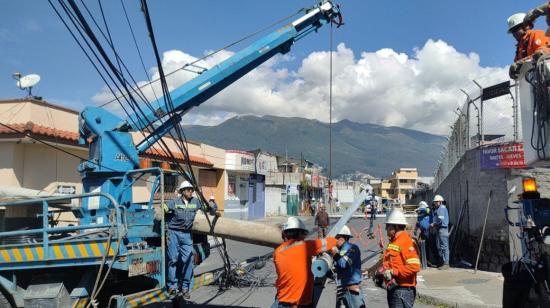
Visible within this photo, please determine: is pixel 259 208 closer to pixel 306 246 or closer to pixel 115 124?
pixel 115 124

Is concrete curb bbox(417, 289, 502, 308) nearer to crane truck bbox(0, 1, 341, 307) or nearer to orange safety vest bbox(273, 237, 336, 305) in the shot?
orange safety vest bbox(273, 237, 336, 305)

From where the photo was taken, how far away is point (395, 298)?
535 cm

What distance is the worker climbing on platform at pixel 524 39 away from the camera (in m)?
5.58

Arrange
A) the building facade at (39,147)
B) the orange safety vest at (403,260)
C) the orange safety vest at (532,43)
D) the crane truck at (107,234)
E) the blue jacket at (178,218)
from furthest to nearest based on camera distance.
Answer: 1. the building facade at (39,147)
2. the blue jacket at (178,218)
3. the crane truck at (107,234)
4. the orange safety vest at (532,43)
5. the orange safety vest at (403,260)

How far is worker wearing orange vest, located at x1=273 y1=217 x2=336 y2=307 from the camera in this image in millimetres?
4824

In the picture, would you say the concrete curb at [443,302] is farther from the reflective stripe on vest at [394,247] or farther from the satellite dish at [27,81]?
the satellite dish at [27,81]

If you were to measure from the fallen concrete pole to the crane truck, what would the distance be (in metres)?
0.69

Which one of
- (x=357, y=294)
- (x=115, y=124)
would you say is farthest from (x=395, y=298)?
(x=115, y=124)

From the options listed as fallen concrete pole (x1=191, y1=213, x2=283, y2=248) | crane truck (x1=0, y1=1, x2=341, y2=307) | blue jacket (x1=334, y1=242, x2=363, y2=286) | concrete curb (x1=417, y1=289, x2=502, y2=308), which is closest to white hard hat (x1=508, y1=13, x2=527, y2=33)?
blue jacket (x1=334, y1=242, x2=363, y2=286)

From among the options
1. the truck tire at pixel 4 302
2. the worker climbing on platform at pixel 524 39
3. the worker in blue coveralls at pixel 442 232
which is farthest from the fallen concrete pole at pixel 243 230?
the worker in blue coveralls at pixel 442 232

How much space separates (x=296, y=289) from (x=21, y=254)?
12.3 ft

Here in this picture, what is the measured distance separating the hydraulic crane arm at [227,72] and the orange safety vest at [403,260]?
559 cm

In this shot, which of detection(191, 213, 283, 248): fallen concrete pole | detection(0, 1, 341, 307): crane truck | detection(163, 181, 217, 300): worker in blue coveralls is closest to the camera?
detection(0, 1, 341, 307): crane truck

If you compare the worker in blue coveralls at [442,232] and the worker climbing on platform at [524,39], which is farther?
the worker in blue coveralls at [442,232]
